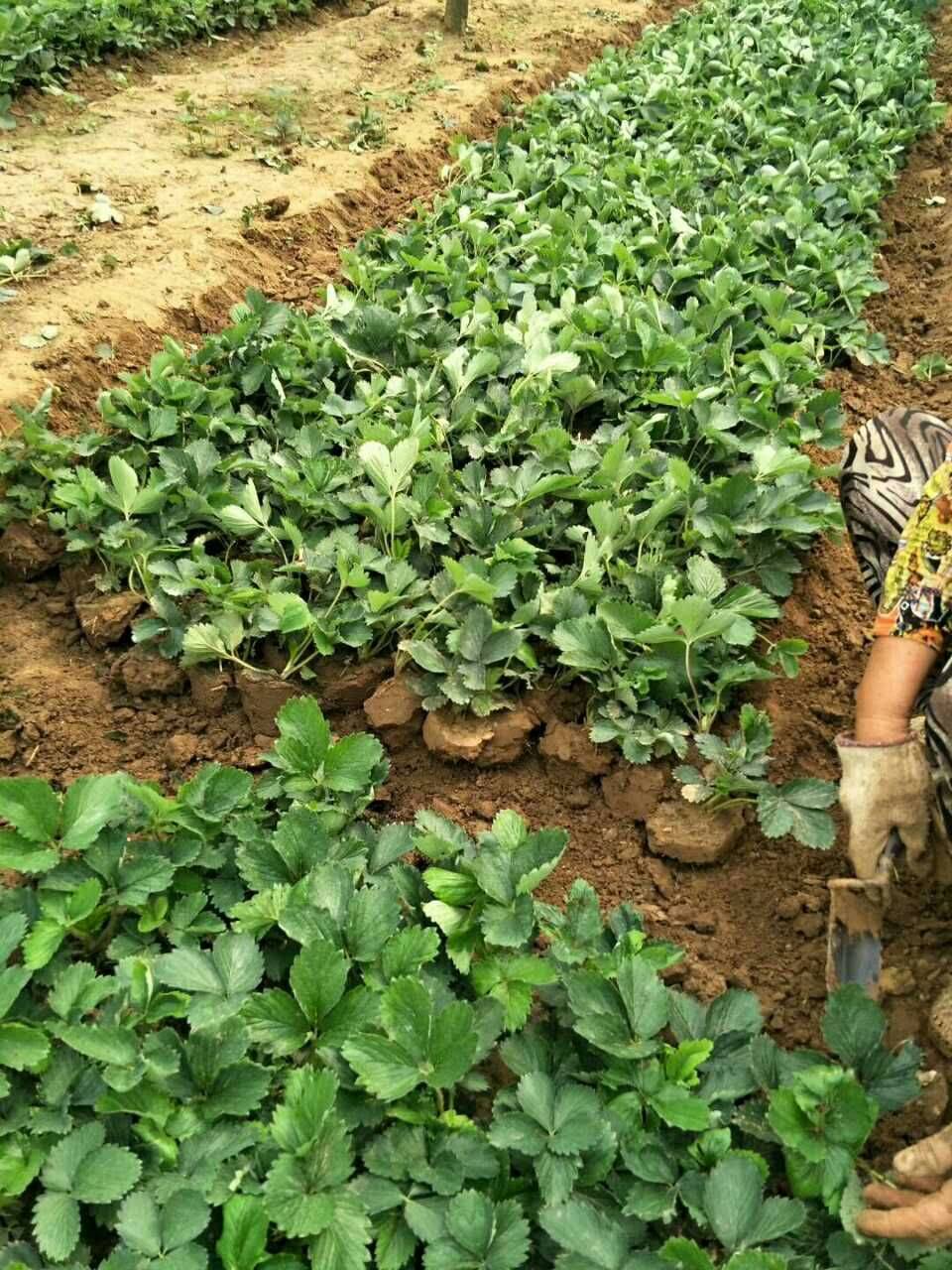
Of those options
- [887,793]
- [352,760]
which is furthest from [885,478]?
[352,760]

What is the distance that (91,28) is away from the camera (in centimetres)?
620

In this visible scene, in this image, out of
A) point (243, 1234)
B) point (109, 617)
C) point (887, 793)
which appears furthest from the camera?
point (109, 617)

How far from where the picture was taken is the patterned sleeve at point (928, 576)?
2.12 meters

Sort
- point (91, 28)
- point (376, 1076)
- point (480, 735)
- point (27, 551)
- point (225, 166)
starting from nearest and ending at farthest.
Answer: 1. point (376, 1076)
2. point (480, 735)
3. point (27, 551)
4. point (225, 166)
5. point (91, 28)

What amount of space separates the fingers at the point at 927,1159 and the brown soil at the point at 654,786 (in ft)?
0.83

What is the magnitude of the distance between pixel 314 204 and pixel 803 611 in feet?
9.79

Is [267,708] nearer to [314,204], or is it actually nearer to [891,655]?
[891,655]

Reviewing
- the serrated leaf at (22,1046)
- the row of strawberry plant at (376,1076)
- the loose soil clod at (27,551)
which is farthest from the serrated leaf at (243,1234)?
the loose soil clod at (27,551)

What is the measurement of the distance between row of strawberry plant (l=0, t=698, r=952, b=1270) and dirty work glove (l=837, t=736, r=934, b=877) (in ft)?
1.15

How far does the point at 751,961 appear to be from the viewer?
211 centimetres

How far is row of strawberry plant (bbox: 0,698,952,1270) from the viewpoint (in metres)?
1.53

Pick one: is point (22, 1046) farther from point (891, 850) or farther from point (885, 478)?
point (885, 478)

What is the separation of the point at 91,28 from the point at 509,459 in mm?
4849

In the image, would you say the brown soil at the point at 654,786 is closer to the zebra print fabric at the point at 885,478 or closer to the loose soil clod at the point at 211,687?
the loose soil clod at the point at 211,687
